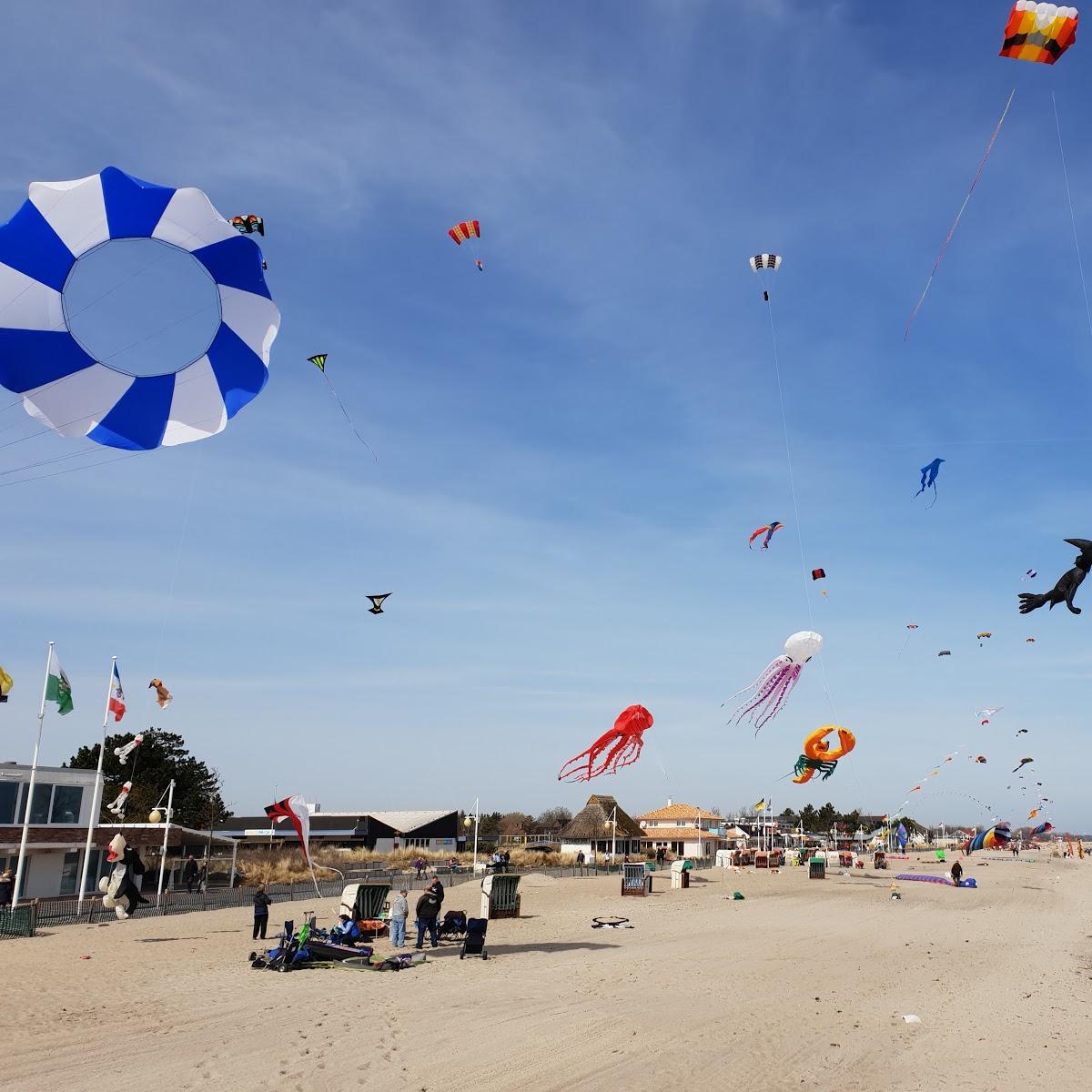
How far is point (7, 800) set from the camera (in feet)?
102

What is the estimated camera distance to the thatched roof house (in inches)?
2452

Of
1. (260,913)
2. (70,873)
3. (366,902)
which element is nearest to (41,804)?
(70,873)

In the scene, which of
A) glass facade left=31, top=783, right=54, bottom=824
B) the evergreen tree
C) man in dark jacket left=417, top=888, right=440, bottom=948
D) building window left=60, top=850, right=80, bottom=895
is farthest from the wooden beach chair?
the evergreen tree

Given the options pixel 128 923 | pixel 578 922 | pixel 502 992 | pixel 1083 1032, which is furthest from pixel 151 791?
pixel 1083 1032

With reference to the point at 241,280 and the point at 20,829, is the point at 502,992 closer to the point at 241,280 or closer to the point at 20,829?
the point at 241,280

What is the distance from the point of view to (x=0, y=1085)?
8594 millimetres

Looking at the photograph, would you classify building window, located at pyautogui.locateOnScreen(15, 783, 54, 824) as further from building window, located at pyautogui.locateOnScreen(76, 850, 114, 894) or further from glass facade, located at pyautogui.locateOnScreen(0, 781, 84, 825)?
building window, located at pyautogui.locateOnScreen(76, 850, 114, 894)

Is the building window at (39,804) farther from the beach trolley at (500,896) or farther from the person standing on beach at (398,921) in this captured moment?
the person standing on beach at (398,921)

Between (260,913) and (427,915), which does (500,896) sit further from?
(260,913)

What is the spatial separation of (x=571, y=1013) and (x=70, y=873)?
27220 mm

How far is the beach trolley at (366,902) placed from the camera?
19.2 metres

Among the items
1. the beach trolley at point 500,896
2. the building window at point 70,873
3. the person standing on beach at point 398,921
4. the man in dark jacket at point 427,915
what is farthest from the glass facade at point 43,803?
the man in dark jacket at point 427,915

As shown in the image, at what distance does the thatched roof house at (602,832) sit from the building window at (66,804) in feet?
118

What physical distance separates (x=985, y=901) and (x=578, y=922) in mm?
18471
